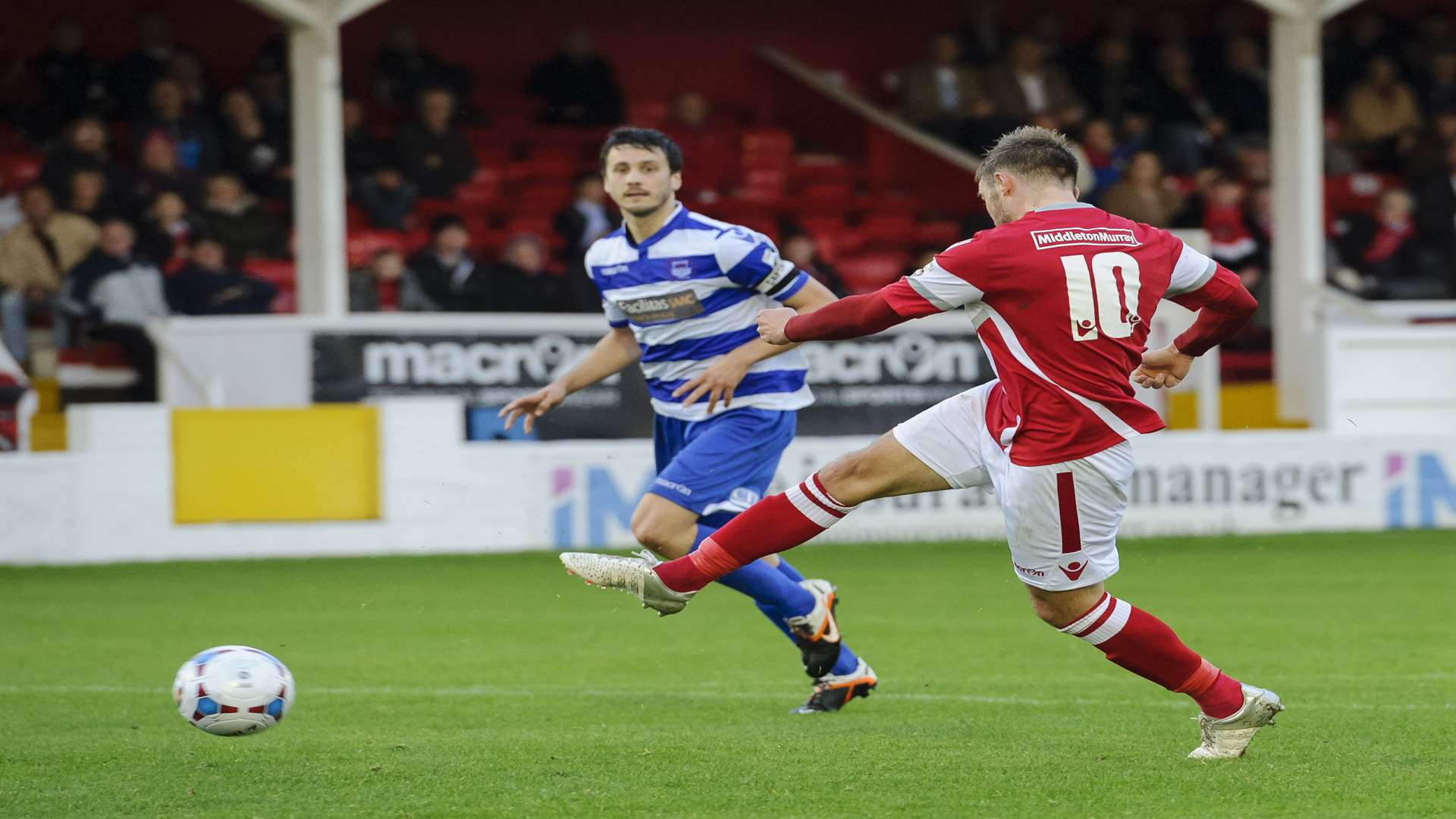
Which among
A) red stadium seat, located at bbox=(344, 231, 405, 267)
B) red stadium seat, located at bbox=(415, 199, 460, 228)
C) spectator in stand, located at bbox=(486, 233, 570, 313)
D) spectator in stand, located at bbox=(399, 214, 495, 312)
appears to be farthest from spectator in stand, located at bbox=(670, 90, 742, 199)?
spectator in stand, located at bbox=(399, 214, 495, 312)

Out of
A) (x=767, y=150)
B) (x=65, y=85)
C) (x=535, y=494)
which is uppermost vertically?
(x=65, y=85)

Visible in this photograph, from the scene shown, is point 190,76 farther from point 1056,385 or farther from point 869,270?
point 1056,385

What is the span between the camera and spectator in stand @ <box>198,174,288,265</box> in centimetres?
1534

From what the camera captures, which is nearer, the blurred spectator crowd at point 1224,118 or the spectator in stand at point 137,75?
the spectator in stand at point 137,75

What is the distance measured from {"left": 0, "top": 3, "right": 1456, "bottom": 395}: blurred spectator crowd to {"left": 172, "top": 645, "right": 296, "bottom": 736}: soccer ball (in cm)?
883

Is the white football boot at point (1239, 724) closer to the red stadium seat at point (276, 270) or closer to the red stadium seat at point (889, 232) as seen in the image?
the red stadium seat at point (276, 270)

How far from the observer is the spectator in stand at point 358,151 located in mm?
16828

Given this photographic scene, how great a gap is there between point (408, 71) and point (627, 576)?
12224 mm

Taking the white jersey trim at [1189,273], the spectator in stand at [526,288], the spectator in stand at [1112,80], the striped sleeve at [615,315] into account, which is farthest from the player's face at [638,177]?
the spectator in stand at [1112,80]

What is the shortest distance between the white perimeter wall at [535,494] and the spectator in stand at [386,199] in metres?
3.32

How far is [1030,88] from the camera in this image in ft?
60.6

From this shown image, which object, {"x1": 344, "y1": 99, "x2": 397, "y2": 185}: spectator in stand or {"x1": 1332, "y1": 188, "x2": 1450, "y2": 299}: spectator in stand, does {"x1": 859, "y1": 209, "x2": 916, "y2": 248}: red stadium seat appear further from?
{"x1": 344, "y1": 99, "x2": 397, "y2": 185}: spectator in stand

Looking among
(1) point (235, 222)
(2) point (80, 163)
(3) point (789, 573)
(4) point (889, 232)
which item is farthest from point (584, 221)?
(3) point (789, 573)

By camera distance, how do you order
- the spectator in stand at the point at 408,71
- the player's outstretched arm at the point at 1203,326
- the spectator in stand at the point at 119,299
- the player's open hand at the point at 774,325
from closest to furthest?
the player's open hand at the point at 774,325, the player's outstretched arm at the point at 1203,326, the spectator in stand at the point at 119,299, the spectator in stand at the point at 408,71
